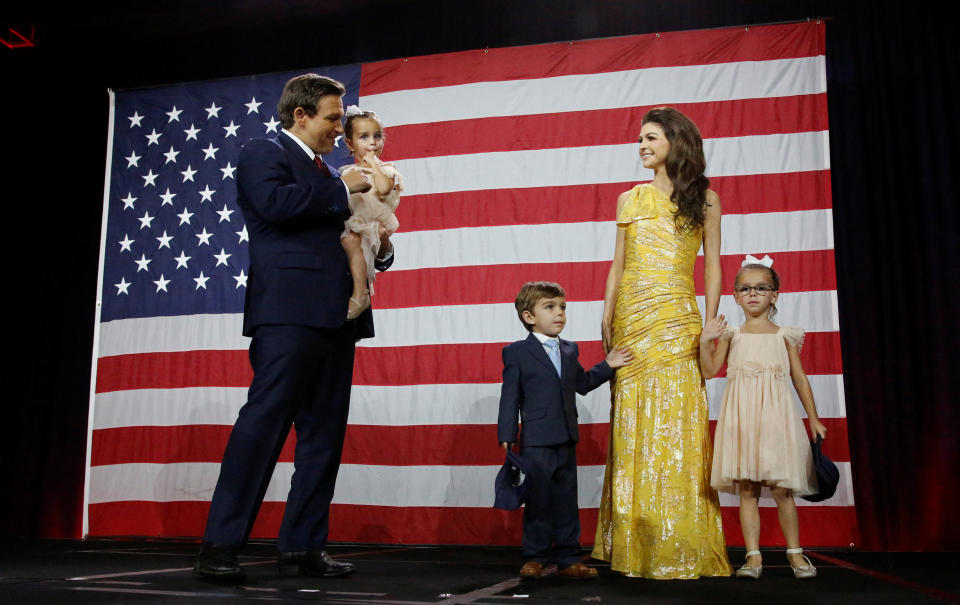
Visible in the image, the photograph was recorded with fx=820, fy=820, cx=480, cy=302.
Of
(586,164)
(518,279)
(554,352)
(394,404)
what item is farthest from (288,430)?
(586,164)

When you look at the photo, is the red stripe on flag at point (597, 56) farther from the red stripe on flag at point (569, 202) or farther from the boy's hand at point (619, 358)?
the boy's hand at point (619, 358)

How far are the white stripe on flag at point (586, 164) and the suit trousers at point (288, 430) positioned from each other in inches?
80.6

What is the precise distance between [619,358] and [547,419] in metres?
0.33

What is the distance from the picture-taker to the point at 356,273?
2.73m

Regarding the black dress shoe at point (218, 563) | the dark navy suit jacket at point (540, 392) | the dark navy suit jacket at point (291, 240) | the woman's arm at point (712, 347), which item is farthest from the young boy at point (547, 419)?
the black dress shoe at point (218, 563)

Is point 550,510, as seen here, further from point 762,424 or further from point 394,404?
point 394,404

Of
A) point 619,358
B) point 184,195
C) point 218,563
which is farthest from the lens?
point 184,195

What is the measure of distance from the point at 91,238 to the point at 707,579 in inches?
177

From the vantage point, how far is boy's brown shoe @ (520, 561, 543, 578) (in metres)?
2.77

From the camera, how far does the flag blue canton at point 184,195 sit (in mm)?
4883

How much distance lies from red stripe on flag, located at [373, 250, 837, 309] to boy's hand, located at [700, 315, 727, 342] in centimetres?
147

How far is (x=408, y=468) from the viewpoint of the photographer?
4.42 meters

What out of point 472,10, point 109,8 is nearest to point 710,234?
point 472,10

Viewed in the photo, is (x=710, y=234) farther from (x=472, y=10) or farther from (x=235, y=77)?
(x=235, y=77)
